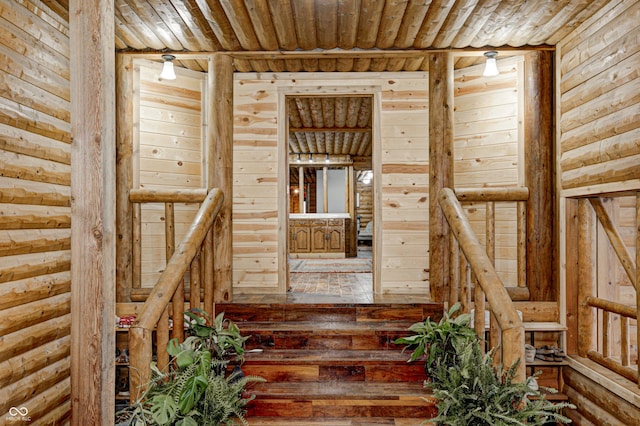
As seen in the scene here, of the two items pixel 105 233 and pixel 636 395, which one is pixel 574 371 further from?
pixel 105 233

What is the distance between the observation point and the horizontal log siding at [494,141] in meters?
4.06

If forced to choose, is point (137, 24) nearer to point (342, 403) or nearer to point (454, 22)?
point (454, 22)

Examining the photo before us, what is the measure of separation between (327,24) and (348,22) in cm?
17

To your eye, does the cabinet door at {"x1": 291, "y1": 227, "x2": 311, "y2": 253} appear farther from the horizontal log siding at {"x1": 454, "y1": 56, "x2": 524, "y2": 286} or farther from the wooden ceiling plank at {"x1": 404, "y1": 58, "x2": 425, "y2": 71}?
the wooden ceiling plank at {"x1": 404, "y1": 58, "x2": 425, "y2": 71}

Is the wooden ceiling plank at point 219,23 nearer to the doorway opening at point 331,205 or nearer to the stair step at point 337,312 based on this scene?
the doorway opening at point 331,205

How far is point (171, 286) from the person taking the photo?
100 inches

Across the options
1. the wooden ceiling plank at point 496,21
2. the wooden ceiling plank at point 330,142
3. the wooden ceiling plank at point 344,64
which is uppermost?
the wooden ceiling plank at point 330,142

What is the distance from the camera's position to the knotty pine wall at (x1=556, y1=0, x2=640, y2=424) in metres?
2.76

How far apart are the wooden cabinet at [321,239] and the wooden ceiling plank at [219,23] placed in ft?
18.1

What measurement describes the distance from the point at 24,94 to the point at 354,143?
7.02 metres

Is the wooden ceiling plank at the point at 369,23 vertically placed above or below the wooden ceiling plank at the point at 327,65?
below

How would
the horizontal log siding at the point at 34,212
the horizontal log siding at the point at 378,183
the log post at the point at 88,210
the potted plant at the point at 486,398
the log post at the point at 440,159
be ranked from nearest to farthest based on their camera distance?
the log post at the point at 88,210 < the potted plant at the point at 486,398 < the horizontal log siding at the point at 34,212 < the log post at the point at 440,159 < the horizontal log siding at the point at 378,183

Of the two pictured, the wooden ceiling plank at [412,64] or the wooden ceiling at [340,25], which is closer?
the wooden ceiling at [340,25]

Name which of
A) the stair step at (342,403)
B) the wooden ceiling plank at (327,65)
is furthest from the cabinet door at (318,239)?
the stair step at (342,403)
